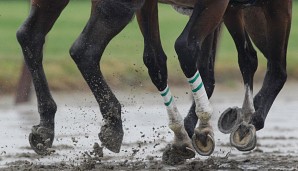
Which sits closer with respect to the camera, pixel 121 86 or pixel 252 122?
Answer: pixel 252 122

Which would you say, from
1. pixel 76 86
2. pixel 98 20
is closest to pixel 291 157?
pixel 98 20

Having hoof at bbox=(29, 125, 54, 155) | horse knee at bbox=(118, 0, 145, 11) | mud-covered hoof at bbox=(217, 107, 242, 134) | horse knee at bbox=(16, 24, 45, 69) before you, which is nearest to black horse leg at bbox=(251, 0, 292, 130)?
mud-covered hoof at bbox=(217, 107, 242, 134)

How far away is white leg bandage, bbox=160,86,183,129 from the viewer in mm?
8969

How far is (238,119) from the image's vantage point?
379 inches

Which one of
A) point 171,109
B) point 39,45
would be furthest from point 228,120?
point 39,45

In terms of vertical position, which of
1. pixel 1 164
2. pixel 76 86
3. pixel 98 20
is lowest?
pixel 1 164

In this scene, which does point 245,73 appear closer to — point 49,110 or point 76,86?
point 49,110

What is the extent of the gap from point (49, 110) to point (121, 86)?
6.65 metres

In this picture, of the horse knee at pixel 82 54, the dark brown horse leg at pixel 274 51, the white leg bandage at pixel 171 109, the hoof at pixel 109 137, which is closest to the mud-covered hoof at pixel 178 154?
the white leg bandage at pixel 171 109

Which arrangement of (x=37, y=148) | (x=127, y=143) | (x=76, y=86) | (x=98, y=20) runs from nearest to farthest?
(x=98, y=20)
(x=37, y=148)
(x=127, y=143)
(x=76, y=86)

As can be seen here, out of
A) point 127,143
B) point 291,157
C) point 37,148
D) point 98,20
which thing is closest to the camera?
point 98,20

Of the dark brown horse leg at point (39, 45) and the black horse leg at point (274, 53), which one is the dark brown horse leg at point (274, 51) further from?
the dark brown horse leg at point (39, 45)

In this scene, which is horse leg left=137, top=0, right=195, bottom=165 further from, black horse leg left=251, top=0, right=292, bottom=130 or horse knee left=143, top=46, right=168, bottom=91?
black horse leg left=251, top=0, right=292, bottom=130

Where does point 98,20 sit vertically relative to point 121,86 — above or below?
below
